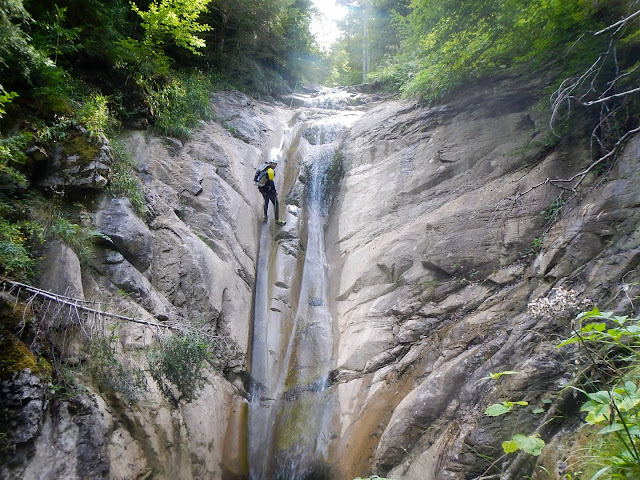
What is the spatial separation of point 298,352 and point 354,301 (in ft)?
5.44

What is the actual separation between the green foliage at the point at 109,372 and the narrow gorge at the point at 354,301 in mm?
89

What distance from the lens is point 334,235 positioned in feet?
33.8

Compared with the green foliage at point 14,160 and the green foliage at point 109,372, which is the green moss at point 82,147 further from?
the green foliage at point 109,372

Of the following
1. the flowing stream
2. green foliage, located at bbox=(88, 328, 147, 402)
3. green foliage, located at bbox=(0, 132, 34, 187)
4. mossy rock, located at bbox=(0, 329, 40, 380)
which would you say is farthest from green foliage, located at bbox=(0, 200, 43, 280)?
the flowing stream

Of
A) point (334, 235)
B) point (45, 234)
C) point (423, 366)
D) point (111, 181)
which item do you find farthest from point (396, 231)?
point (45, 234)

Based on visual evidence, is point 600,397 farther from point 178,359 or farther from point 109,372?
point 109,372

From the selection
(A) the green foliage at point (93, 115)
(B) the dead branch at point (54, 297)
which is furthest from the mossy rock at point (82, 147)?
(B) the dead branch at point (54, 297)

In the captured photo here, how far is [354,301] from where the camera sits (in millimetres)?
8250

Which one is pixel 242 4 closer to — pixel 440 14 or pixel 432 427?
pixel 440 14

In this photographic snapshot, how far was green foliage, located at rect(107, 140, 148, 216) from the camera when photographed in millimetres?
6945

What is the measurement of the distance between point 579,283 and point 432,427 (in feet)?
9.36

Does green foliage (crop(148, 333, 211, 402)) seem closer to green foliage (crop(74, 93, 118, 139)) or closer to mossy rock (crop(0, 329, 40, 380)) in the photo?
mossy rock (crop(0, 329, 40, 380))

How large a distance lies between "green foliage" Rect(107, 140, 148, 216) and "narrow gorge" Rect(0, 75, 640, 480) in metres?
0.22

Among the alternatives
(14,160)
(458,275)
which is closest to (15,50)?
(14,160)
